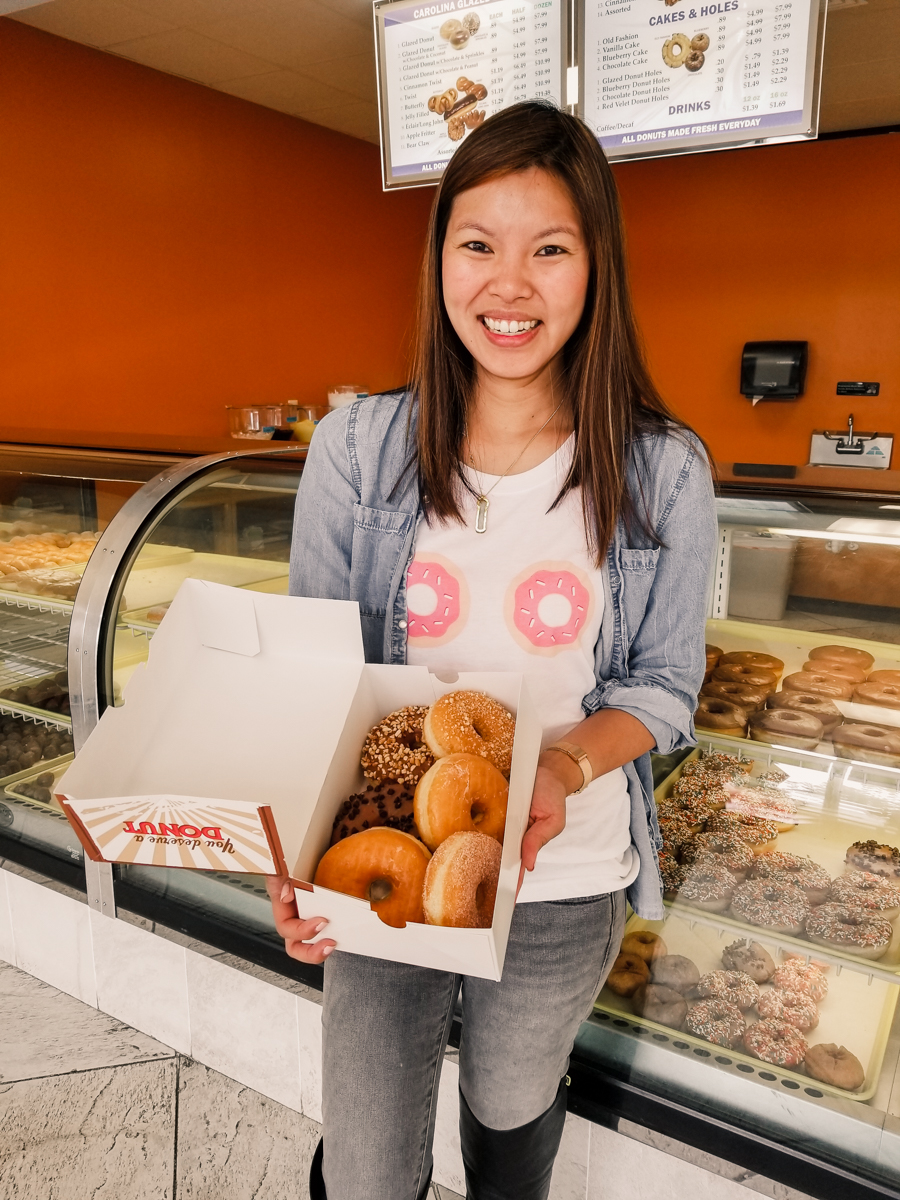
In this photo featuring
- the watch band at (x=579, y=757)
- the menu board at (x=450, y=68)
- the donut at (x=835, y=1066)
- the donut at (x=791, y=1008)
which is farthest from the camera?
the menu board at (x=450, y=68)

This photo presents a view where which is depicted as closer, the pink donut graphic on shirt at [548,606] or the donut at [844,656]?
the pink donut graphic on shirt at [548,606]

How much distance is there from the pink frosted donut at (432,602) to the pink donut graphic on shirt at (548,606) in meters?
0.08

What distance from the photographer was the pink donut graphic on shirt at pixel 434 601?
1.23 metres

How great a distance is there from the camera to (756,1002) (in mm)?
1598

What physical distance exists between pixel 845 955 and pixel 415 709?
949 mm

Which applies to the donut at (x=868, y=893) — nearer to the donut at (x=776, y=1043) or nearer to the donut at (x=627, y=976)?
the donut at (x=776, y=1043)

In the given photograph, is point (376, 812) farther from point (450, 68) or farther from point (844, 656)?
point (450, 68)

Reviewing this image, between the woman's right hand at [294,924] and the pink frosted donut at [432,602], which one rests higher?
the pink frosted donut at [432,602]

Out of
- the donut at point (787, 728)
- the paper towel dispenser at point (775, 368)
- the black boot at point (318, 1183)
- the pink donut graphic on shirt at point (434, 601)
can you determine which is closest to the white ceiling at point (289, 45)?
the paper towel dispenser at point (775, 368)

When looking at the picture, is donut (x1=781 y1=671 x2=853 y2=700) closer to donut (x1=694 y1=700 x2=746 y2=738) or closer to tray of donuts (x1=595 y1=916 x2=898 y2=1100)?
donut (x1=694 y1=700 x2=746 y2=738)

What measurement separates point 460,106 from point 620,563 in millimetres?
2588

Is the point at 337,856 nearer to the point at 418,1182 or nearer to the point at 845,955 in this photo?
the point at 418,1182

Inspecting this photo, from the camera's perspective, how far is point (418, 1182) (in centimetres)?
124

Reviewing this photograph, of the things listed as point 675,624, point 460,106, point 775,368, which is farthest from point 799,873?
point 775,368
